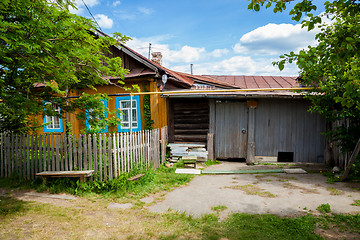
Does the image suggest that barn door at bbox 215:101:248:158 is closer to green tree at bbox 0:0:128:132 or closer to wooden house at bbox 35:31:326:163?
wooden house at bbox 35:31:326:163

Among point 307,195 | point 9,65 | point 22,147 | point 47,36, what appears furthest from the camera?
point 22,147

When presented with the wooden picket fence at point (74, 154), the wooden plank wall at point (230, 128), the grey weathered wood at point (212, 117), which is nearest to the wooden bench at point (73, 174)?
the wooden picket fence at point (74, 154)

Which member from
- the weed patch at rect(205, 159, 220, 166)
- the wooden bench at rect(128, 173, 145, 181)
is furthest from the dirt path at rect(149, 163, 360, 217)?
the weed patch at rect(205, 159, 220, 166)

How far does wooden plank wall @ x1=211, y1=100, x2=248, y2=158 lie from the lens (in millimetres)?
10250

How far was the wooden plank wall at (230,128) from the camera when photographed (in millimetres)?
10250

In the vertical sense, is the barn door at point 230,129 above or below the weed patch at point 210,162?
above

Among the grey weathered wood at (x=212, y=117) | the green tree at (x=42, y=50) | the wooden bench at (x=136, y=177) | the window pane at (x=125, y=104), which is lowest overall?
the wooden bench at (x=136, y=177)

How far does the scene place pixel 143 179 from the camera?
664cm

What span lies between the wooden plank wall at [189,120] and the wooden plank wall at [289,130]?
2388 millimetres

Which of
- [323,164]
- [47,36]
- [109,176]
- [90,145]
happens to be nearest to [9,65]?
[47,36]

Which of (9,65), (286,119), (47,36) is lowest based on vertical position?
(286,119)

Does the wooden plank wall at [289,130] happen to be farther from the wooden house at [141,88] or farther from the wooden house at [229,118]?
the wooden house at [141,88]

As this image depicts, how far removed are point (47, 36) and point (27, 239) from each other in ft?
12.1

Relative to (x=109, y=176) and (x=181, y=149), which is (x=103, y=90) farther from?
(x=109, y=176)
